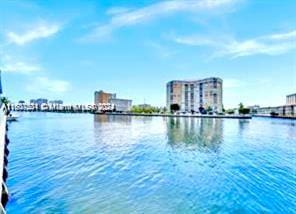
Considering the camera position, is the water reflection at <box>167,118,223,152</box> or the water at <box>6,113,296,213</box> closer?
the water at <box>6,113,296,213</box>

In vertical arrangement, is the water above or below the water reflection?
below

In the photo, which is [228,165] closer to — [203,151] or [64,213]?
[203,151]

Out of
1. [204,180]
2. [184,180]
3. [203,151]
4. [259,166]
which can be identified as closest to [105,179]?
[184,180]

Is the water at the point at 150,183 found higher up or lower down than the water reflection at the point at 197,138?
lower down

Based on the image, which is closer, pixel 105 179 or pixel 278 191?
pixel 278 191

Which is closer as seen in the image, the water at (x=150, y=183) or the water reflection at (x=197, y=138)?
the water at (x=150, y=183)

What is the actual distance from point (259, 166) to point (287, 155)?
910cm

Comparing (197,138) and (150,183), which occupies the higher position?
(197,138)

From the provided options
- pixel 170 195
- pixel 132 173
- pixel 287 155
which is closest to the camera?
pixel 170 195

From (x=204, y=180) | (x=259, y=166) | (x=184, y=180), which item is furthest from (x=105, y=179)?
(x=259, y=166)

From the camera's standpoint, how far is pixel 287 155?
3372 cm

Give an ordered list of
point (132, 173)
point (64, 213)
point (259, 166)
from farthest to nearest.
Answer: point (259, 166) → point (132, 173) → point (64, 213)

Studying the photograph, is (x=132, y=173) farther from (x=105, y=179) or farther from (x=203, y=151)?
(x=203, y=151)

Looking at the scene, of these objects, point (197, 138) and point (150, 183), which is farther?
point (197, 138)
